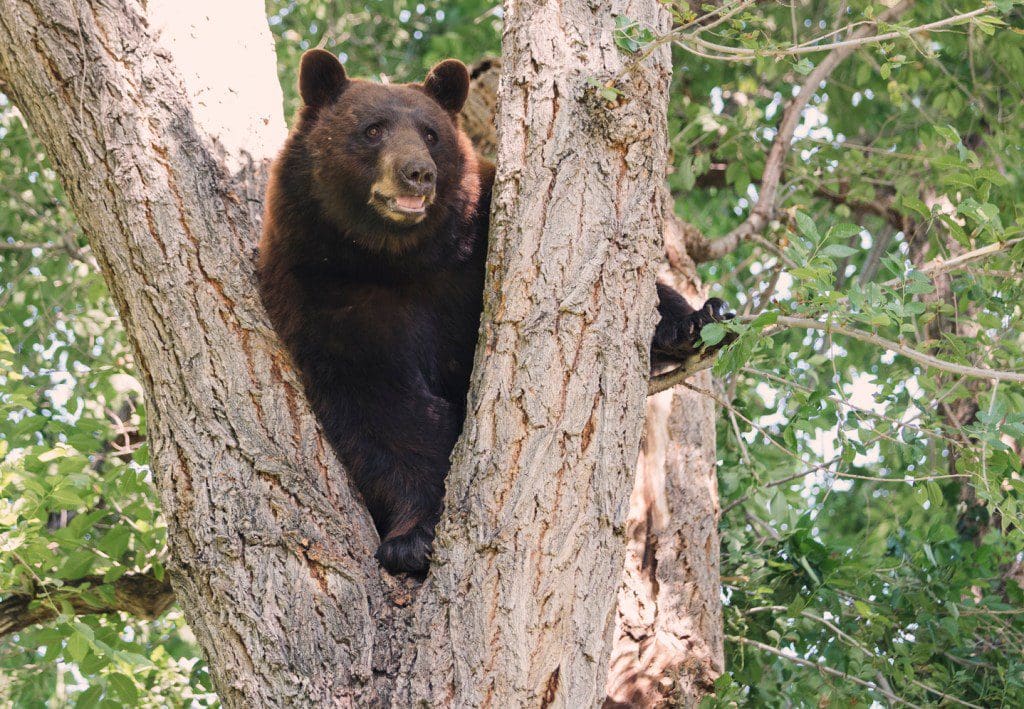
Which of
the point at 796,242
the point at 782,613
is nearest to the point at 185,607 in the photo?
the point at 796,242

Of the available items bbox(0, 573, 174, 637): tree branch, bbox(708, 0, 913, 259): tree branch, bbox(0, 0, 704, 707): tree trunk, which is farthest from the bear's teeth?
bbox(708, 0, 913, 259): tree branch

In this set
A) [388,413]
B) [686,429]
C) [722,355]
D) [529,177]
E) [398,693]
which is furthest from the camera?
[686,429]

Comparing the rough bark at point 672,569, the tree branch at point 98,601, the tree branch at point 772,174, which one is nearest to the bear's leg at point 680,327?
the rough bark at point 672,569

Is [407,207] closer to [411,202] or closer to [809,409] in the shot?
[411,202]

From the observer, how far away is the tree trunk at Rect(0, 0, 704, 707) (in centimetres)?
313

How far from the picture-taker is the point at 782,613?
497 centimetres

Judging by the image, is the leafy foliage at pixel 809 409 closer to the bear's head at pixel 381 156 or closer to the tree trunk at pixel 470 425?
the tree trunk at pixel 470 425

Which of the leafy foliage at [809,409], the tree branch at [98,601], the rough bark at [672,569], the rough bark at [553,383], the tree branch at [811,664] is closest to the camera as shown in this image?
the rough bark at [553,383]

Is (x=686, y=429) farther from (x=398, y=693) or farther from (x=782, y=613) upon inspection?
(x=398, y=693)

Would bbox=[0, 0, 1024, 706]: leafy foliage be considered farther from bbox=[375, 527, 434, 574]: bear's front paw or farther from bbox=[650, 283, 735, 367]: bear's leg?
bbox=[375, 527, 434, 574]: bear's front paw

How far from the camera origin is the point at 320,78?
488 centimetres

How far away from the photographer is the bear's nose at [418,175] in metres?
4.30

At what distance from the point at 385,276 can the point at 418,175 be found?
1.86 feet

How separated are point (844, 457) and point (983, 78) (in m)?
4.57
